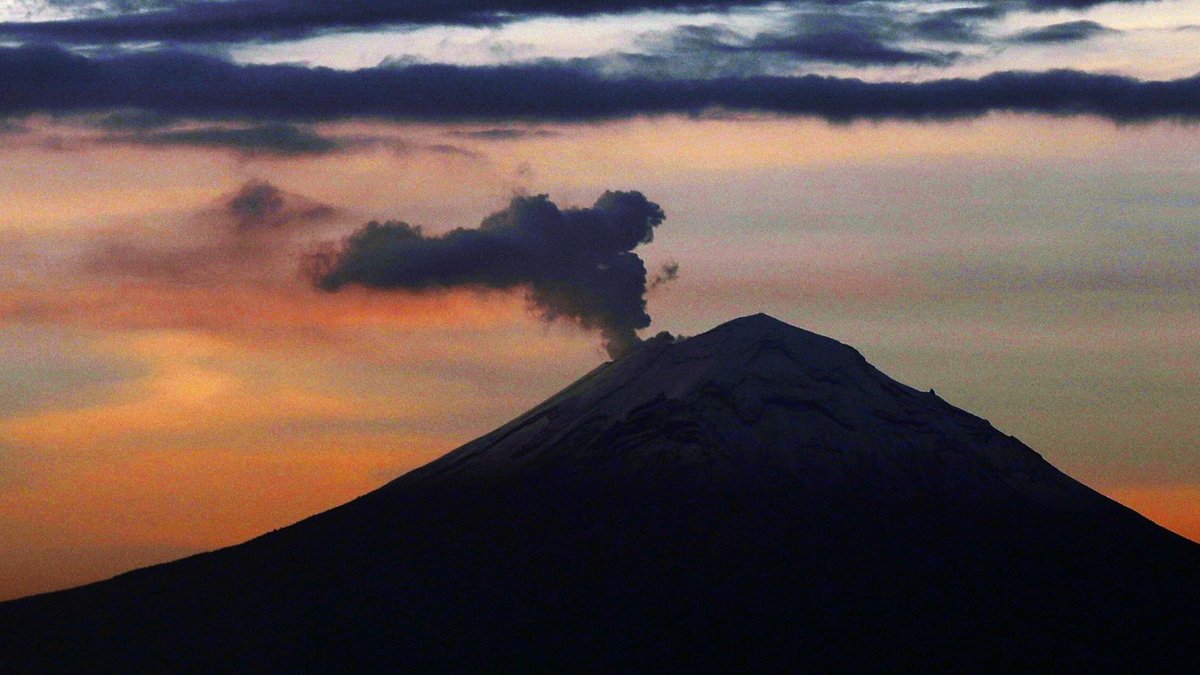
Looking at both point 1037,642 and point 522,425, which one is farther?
point 522,425

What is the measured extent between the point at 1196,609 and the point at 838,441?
27131 millimetres

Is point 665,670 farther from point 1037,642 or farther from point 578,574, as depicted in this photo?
point 1037,642

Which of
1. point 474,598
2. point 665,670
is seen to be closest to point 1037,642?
point 665,670

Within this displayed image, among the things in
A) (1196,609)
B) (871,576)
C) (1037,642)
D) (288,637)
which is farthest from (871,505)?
(288,637)

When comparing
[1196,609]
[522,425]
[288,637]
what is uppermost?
[522,425]

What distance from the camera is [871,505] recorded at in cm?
13750

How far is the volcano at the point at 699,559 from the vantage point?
12812cm

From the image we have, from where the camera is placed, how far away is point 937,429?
468ft

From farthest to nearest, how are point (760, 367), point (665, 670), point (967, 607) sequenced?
point (760, 367) → point (967, 607) → point (665, 670)

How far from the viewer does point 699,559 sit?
5359 inches

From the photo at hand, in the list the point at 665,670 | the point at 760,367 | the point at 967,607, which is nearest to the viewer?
the point at 665,670

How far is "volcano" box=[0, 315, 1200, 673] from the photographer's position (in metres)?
128

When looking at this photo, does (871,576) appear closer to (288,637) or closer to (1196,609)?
(1196,609)

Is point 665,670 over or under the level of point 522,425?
under
